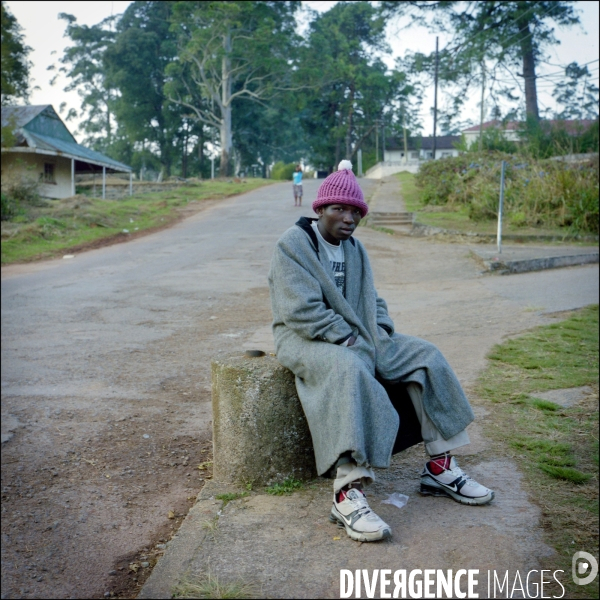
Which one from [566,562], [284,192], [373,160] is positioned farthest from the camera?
[373,160]

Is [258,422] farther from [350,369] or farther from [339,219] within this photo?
[339,219]

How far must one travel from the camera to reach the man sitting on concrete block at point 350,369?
3.06m

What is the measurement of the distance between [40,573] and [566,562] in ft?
7.33

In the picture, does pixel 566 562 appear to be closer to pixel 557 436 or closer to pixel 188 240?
pixel 557 436

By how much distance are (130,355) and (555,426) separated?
4.04m

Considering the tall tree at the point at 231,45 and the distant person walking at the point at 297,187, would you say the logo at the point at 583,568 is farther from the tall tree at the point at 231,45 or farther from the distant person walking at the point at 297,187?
the tall tree at the point at 231,45

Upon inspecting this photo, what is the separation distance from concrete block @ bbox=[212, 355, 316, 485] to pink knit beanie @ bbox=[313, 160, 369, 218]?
867 millimetres

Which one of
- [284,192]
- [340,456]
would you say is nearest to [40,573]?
[340,456]

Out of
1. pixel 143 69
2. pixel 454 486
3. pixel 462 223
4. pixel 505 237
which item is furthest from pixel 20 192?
pixel 143 69

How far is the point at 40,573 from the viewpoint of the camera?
3082 millimetres

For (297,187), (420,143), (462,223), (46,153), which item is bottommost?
(462,223)

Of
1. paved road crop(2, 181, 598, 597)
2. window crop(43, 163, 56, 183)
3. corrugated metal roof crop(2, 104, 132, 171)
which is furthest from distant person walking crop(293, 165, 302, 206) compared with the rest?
window crop(43, 163, 56, 183)

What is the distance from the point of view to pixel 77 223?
19.2m

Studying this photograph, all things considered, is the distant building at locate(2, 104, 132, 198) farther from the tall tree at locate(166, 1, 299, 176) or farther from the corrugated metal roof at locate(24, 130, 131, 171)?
the tall tree at locate(166, 1, 299, 176)
